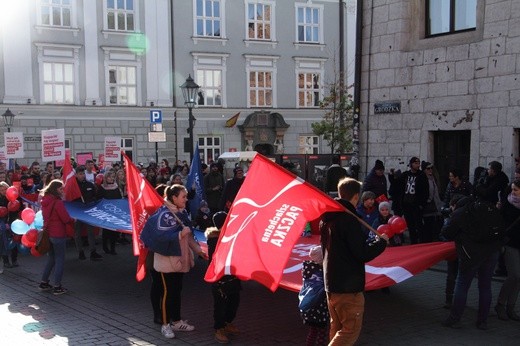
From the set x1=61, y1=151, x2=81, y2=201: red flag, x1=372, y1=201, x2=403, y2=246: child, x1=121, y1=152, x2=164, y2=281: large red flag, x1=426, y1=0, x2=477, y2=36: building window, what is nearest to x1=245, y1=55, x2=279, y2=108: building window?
x1=426, y1=0, x2=477, y2=36: building window

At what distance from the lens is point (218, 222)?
717 cm

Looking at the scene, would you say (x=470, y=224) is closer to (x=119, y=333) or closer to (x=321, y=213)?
(x=321, y=213)

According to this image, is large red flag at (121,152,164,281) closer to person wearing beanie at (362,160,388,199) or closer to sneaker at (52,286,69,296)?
sneaker at (52,286,69,296)

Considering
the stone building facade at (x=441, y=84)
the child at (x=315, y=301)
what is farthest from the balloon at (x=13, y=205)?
the stone building facade at (x=441, y=84)

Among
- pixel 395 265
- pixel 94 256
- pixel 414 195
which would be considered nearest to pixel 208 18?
pixel 94 256

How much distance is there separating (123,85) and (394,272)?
2722 centimetres

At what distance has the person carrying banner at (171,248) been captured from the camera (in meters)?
7.16

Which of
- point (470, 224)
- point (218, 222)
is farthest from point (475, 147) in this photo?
point (218, 222)

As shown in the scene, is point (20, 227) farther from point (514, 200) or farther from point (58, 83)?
point (58, 83)

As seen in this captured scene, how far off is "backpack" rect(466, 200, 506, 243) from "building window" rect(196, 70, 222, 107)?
27.8 m

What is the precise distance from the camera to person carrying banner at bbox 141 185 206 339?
716cm

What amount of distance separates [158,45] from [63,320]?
86.7ft

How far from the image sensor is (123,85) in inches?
1272

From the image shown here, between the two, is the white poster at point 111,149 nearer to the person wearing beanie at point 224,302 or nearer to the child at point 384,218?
the child at point 384,218
